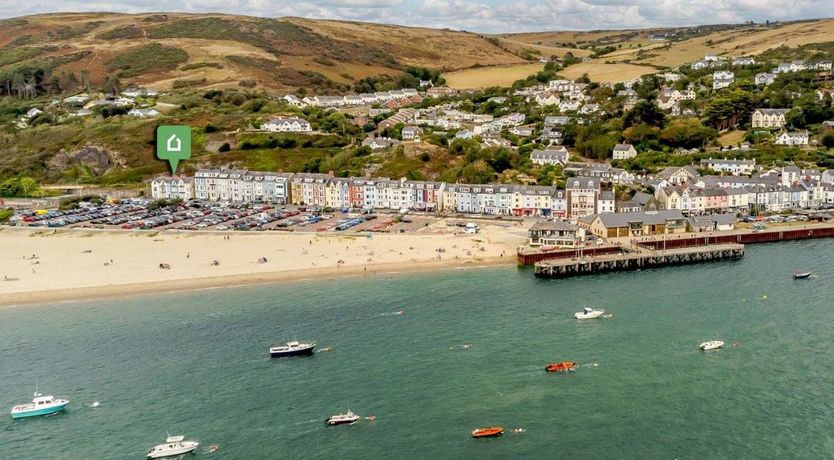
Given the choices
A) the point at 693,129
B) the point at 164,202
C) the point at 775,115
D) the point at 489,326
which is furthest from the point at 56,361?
the point at 775,115

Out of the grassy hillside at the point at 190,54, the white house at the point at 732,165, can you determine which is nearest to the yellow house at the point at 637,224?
the white house at the point at 732,165

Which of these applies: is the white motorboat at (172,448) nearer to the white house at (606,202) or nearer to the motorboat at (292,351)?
the motorboat at (292,351)

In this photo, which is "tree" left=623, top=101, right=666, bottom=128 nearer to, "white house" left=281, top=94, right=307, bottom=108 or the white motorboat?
"white house" left=281, top=94, right=307, bottom=108

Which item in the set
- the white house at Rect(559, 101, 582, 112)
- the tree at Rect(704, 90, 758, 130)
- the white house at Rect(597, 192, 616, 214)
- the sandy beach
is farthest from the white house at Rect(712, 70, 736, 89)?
the sandy beach

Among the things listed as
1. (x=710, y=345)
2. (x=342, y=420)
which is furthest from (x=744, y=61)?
(x=342, y=420)

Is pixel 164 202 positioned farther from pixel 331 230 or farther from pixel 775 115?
pixel 775 115
